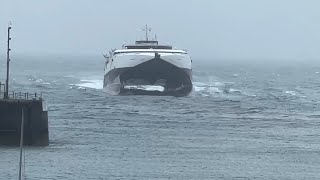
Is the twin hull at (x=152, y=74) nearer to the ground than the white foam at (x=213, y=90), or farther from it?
farther from it

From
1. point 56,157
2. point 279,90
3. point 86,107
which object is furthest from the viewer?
point 279,90

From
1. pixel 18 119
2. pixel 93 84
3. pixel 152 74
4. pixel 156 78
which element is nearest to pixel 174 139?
pixel 18 119

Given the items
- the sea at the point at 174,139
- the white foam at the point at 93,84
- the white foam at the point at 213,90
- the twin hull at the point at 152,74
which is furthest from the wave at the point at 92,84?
the sea at the point at 174,139

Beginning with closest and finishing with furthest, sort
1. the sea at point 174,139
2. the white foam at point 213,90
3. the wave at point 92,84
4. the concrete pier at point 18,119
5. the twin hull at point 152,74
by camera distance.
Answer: the sea at point 174,139, the concrete pier at point 18,119, the twin hull at point 152,74, the white foam at point 213,90, the wave at point 92,84

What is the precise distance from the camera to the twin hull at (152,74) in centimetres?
10506

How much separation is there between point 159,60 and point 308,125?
32847 mm

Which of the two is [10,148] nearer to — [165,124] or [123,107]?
[165,124]

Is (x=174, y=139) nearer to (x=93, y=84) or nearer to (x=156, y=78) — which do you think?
(x=156, y=78)

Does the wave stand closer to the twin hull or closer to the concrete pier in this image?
the twin hull

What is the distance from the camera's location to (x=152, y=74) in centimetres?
10681

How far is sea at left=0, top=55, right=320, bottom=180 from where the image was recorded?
50688mm

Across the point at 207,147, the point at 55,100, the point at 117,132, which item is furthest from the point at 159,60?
the point at 207,147

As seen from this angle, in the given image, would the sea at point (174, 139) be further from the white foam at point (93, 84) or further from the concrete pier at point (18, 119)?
the white foam at point (93, 84)

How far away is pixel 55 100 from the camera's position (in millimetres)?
92562
